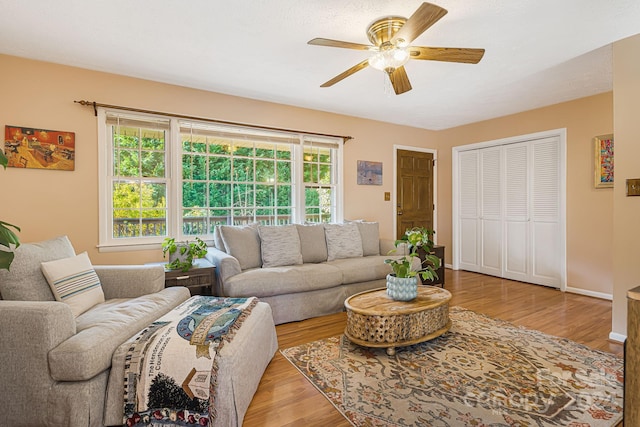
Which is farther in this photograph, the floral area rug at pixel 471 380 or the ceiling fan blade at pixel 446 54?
the ceiling fan blade at pixel 446 54

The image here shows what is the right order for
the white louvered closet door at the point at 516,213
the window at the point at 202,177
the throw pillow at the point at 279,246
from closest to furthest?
1. the window at the point at 202,177
2. the throw pillow at the point at 279,246
3. the white louvered closet door at the point at 516,213

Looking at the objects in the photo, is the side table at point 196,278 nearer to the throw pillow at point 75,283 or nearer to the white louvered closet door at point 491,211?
the throw pillow at point 75,283

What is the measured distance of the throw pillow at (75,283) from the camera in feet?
6.71

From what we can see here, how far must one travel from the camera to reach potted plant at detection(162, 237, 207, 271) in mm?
2921

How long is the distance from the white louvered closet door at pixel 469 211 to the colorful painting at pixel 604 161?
62.7 inches

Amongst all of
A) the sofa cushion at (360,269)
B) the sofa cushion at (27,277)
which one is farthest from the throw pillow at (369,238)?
the sofa cushion at (27,277)

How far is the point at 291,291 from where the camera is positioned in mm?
3117

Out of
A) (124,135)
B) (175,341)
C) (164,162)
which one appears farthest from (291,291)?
A: (124,135)

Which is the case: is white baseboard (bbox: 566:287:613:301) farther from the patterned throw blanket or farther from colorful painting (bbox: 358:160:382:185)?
the patterned throw blanket

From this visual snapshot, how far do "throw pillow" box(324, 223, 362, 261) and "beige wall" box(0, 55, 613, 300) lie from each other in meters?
0.75

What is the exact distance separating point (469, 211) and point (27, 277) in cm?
557

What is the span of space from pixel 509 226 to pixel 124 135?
17.3 ft

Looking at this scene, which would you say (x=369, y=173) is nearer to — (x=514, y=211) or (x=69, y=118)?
(x=514, y=211)

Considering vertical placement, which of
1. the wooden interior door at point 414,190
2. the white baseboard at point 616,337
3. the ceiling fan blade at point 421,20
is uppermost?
the ceiling fan blade at point 421,20
